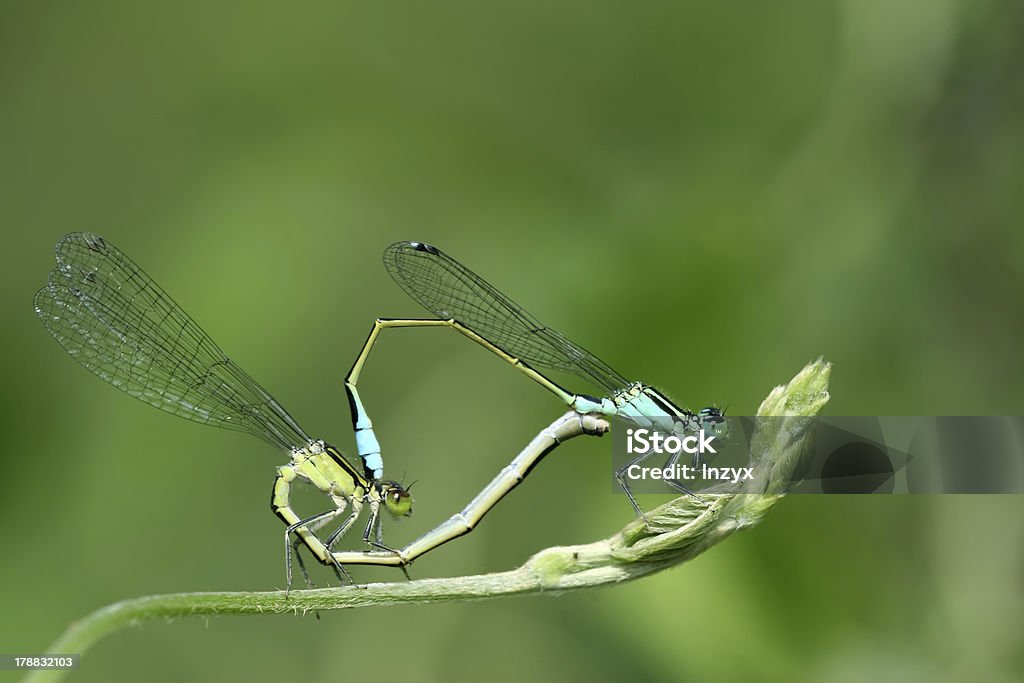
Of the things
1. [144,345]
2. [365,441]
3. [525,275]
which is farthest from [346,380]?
[525,275]

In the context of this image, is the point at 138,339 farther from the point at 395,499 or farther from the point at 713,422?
the point at 713,422

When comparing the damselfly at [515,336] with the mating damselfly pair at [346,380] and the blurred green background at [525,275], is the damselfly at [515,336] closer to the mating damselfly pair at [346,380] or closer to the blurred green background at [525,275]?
the mating damselfly pair at [346,380]

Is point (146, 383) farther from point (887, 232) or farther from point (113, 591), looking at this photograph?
point (887, 232)

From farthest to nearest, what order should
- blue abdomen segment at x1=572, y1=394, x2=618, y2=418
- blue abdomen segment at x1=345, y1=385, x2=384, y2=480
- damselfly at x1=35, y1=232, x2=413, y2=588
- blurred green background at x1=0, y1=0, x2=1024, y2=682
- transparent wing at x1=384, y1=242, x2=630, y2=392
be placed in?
blurred green background at x1=0, y1=0, x2=1024, y2=682 → transparent wing at x1=384, y1=242, x2=630, y2=392 → damselfly at x1=35, y1=232, x2=413, y2=588 → blue abdomen segment at x1=572, y1=394, x2=618, y2=418 → blue abdomen segment at x1=345, y1=385, x2=384, y2=480

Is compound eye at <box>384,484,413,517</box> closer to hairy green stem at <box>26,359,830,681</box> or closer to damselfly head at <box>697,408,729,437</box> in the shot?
hairy green stem at <box>26,359,830,681</box>

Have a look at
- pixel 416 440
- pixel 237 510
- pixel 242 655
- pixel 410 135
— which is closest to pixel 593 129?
pixel 410 135

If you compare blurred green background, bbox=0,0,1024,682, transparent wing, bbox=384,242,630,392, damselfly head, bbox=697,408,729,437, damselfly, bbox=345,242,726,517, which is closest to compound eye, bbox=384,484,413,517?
blurred green background, bbox=0,0,1024,682
